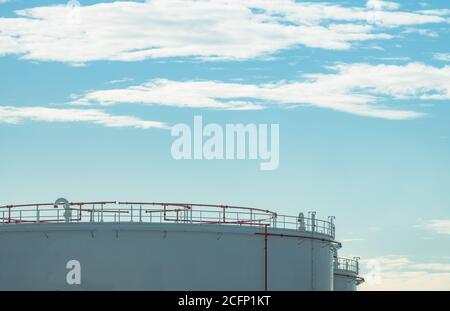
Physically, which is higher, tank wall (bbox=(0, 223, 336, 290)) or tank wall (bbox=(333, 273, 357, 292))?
tank wall (bbox=(333, 273, 357, 292))

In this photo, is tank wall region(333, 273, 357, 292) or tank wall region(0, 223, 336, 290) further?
tank wall region(333, 273, 357, 292)

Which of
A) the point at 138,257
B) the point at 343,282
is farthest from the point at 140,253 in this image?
the point at 343,282

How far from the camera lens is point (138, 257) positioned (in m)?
49.7

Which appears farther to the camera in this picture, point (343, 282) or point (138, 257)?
point (343, 282)

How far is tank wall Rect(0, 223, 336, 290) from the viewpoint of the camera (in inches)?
1949

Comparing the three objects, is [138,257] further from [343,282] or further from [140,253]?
[343,282]

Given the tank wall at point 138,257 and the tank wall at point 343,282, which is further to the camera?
the tank wall at point 343,282

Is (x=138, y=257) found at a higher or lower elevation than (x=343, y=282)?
lower

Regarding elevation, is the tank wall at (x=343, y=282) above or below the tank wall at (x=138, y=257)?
above

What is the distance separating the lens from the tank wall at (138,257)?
162 ft
